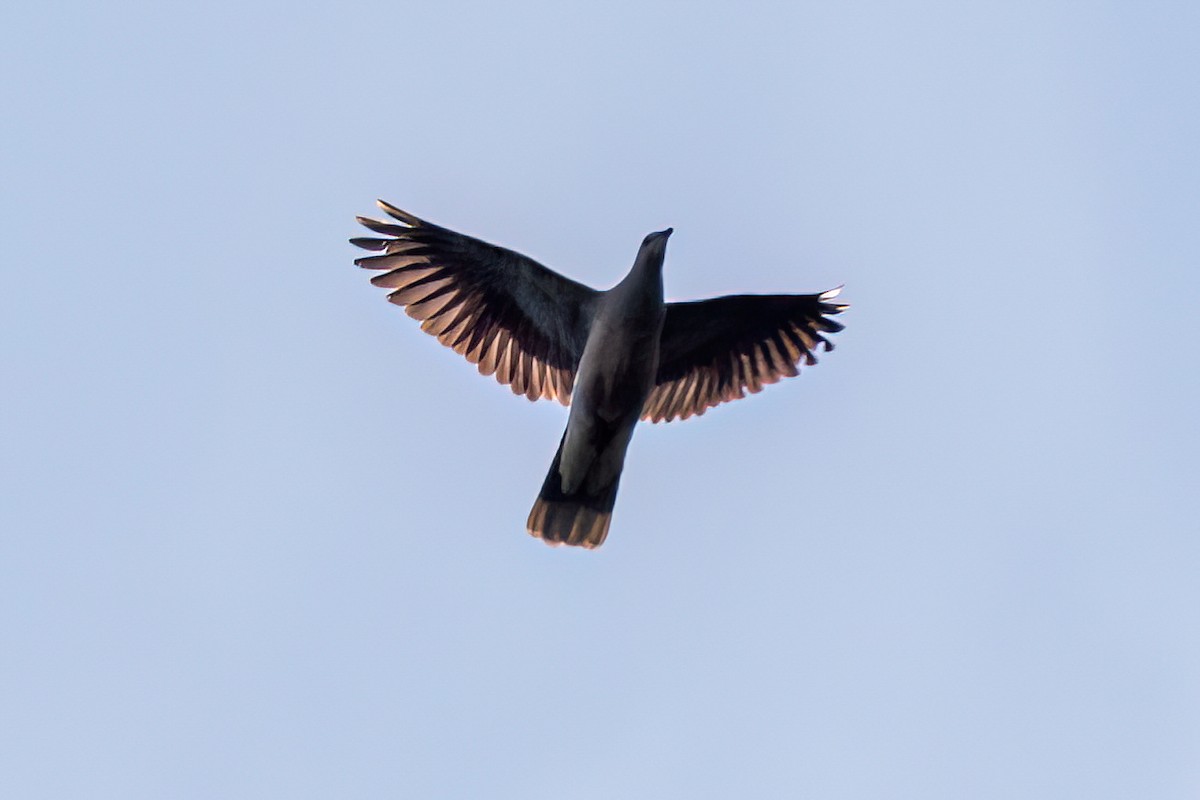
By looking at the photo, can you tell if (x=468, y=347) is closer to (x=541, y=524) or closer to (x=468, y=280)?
(x=468, y=280)

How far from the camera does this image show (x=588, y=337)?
11531mm

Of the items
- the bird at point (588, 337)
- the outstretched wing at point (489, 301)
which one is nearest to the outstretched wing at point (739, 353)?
the bird at point (588, 337)

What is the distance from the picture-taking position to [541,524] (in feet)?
39.1

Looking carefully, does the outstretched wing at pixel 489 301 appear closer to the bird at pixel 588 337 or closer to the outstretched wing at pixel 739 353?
the bird at pixel 588 337

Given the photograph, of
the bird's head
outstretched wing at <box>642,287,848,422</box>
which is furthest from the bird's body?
outstretched wing at <box>642,287,848,422</box>

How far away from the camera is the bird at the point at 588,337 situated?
11000 mm

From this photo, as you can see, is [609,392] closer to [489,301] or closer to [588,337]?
[588,337]

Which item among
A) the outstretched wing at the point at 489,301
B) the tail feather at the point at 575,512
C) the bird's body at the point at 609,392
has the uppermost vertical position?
the outstretched wing at the point at 489,301

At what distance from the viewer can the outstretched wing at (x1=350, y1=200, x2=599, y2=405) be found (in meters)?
11.8

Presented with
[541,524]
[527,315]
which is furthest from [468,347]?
[541,524]

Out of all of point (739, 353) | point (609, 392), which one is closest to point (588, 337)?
point (609, 392)

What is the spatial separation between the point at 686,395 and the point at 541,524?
1.86 metres

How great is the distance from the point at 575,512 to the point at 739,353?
7.04ft

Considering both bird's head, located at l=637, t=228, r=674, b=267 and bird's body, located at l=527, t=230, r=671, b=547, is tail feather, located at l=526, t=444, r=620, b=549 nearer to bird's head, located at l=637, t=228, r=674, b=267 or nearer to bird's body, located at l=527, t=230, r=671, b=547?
bird's body, located at l=527, t=230, r=671, b=547
